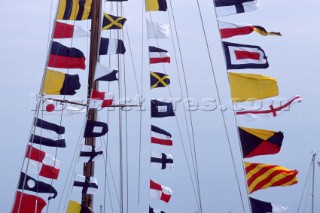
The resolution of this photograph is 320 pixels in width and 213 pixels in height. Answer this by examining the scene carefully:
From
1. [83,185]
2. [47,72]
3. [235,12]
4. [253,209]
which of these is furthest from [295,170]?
[47,72]

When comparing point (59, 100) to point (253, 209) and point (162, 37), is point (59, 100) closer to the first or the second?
point (162, 37)

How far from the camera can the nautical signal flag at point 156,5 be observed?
24422mm

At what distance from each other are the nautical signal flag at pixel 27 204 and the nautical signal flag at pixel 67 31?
487 centimetres

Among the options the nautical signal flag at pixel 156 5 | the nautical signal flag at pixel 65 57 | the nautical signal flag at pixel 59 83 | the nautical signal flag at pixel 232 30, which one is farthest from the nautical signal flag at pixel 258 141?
the nautical signal flag at pixel 156 5

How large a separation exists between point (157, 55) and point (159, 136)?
270cm

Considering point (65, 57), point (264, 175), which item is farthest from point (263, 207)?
point (65, 57)

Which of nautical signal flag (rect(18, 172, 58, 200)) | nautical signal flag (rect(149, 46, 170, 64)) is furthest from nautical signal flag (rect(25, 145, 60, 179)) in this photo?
nautical signal flag (rect(149, 46, 170, 64))

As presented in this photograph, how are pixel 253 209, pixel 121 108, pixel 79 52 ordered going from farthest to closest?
pixel 121 108 → pixel 79 52 → pixel 253 209

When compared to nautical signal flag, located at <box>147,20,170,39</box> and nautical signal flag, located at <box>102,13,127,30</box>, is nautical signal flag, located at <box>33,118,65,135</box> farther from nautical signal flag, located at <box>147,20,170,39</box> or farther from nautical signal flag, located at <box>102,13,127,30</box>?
nautical signal flag, located at <box>147,20,170,39</box>

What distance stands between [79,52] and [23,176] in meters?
4.19

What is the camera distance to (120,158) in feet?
78.1

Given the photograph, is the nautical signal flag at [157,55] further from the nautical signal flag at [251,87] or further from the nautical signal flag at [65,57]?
the nautical signal flag at [251,87]

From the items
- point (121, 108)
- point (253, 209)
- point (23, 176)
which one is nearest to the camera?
point (253, 209)

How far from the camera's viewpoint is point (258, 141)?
16.8 meters
